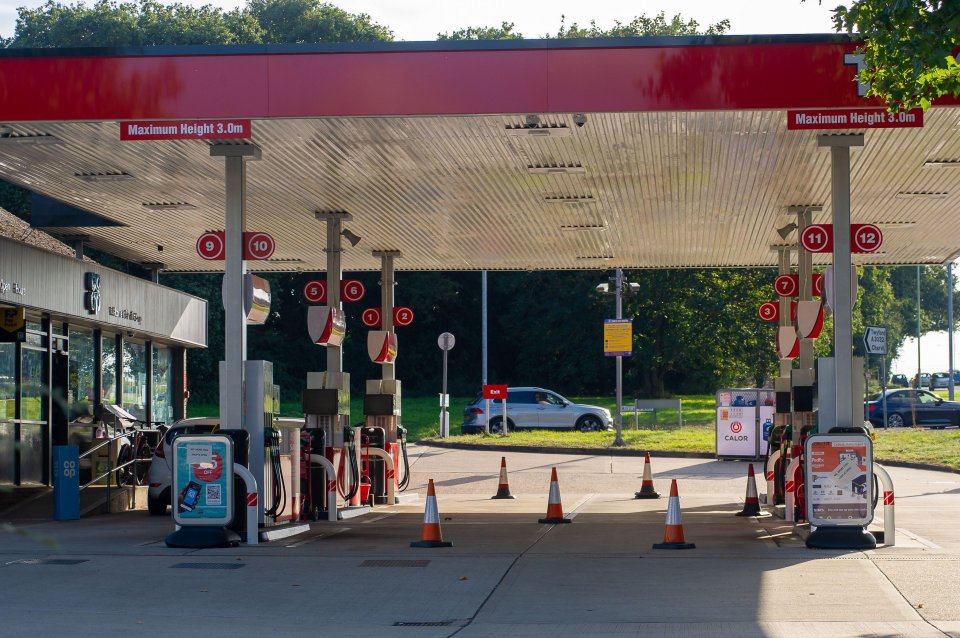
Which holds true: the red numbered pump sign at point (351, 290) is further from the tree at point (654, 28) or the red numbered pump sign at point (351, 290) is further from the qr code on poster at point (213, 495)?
the tree at point (654, 28)

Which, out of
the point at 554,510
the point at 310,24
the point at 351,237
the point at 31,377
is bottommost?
the point at 554,510

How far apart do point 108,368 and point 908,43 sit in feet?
55.1

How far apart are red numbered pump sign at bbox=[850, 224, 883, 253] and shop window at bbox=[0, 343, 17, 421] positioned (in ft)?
39.0

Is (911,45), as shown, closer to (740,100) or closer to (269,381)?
(740,100)

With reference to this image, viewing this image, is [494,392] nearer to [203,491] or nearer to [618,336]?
[618,336]

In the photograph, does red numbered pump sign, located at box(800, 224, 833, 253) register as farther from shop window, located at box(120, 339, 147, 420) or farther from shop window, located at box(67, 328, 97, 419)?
shop window, located at box(120, 339, 147, 420)

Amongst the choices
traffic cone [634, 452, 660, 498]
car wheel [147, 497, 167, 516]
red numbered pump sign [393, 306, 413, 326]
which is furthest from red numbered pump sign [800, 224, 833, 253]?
car wheel [147, 497, 167, 516]

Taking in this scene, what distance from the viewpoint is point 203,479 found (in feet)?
42.4

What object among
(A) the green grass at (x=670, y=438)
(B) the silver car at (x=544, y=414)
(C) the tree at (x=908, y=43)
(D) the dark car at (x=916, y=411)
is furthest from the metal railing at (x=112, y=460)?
(D) the dark car at (x=916, y=411)

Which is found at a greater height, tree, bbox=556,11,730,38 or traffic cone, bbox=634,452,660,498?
tree, bbox=556,11,730,38

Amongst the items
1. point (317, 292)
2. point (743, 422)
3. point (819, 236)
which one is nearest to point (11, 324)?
point (317, 292)

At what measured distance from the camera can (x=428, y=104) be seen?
12.3 metres

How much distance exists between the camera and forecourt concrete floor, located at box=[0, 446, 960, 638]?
8.30m

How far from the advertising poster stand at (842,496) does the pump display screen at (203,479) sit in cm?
599
